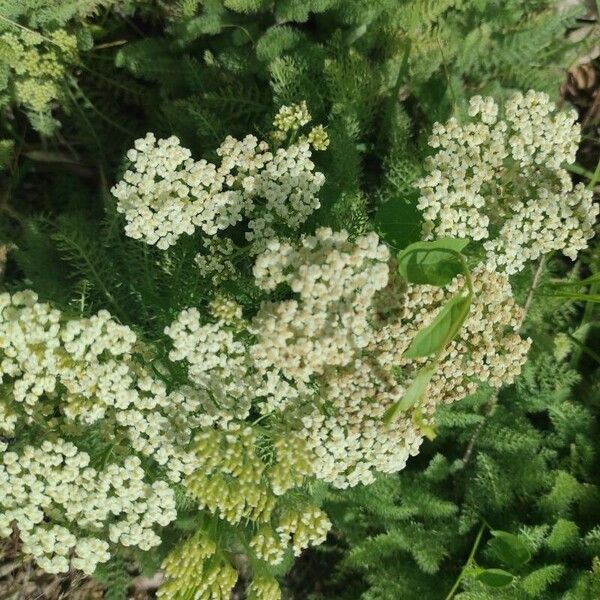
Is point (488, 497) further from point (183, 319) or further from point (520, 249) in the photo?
point (183, 319)

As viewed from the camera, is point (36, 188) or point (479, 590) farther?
point (36, 188)

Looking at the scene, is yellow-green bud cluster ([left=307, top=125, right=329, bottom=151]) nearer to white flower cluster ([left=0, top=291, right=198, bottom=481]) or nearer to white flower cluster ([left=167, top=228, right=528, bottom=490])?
white flower cluster ([left=167, top=228, right=528, bottom=490])

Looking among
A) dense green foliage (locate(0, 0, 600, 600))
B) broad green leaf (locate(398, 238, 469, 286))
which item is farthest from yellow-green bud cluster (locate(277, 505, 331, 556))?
broad green leaf (locate(398, 238, 469, 286))

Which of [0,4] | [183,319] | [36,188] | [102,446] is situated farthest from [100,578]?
[0,4]

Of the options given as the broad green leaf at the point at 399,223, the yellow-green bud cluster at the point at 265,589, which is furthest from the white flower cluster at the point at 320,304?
the yellow-green bud cluster at the point at 265,589

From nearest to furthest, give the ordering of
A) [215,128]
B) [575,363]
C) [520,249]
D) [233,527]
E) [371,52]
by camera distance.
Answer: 1. [520,249]
2. [233,527]
3. [215,128]
4. [371,52]
5. [575,363]

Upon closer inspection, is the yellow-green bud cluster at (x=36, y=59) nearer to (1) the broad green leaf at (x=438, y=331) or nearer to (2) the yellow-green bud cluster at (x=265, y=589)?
(1) the broad green leaf at (x=438, y=331)
